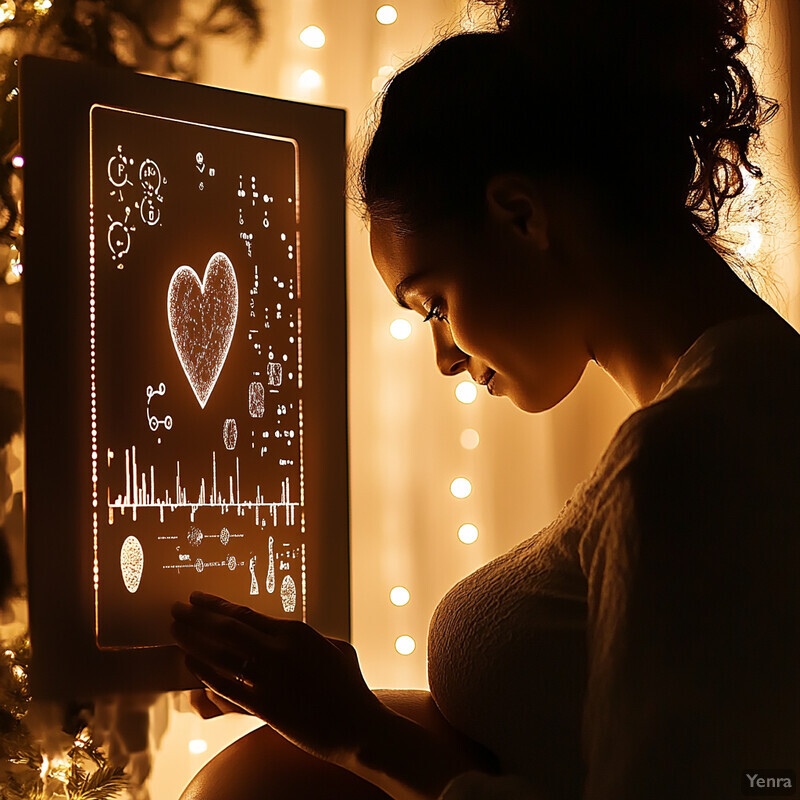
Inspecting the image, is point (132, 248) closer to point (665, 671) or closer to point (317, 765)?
point (317, 765)

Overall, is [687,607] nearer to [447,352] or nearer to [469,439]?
[447,352]

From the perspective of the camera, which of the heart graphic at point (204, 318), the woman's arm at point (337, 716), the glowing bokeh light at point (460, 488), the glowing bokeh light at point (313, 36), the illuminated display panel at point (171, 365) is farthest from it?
the glowing bokeh light at point (460, 488)

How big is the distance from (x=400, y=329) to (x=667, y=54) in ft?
2.69

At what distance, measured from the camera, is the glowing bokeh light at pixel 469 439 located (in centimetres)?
174

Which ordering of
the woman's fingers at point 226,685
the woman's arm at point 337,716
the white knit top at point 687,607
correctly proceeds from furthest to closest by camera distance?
the woman's fingers at point 226,685 → the woman's arm at point 337,716 → the white knit top at point 687,607

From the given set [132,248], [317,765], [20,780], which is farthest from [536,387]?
[20,780]

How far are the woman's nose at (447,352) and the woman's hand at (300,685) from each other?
1.01 ft

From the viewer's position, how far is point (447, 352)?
3.53 ft

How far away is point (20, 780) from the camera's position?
129cm

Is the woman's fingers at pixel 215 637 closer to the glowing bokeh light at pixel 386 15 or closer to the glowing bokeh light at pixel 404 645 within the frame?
the glowing bokeh light at pixel 404 645

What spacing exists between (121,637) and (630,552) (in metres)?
0.73

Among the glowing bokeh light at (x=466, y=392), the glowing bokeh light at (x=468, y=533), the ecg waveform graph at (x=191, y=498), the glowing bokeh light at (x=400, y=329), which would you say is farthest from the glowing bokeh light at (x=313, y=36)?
the glowing bokeh light at (x=468, y=533)

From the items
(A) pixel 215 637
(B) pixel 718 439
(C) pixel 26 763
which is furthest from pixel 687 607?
(C) pixel 26 763

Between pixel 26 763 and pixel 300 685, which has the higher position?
pixel 300 685
